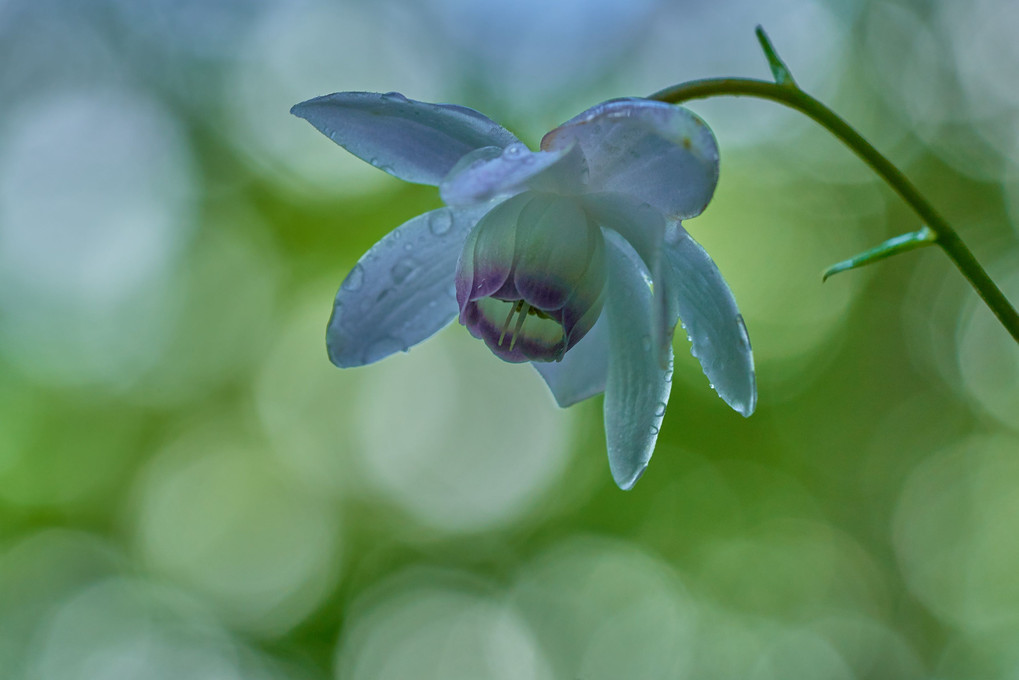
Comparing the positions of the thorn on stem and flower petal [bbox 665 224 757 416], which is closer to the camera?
flower petal [bbox 665 224 757 416]

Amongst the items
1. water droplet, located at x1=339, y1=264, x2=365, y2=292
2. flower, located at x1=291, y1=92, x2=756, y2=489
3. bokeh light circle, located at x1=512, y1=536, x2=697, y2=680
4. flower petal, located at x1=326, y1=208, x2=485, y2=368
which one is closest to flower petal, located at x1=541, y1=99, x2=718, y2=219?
flower, located at x1=291, y1=92, x2=756, y2=489

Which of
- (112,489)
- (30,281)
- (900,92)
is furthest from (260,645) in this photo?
(900,92)

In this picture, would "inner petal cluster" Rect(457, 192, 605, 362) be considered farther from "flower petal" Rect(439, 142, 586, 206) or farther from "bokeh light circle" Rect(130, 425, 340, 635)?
"bokeh light circle" Rect(130, 425, 340, 635)

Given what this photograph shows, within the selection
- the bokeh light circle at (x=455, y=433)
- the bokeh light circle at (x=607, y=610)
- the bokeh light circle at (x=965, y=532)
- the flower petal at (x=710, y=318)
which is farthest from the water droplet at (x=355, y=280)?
A: the bokeh light circle at (x=965, y=532)

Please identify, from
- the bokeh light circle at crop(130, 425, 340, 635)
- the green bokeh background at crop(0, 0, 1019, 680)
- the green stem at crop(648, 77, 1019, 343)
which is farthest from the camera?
the bokeh light circle at crop(130, 425, 340, 635)

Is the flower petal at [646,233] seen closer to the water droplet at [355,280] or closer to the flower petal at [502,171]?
the flower petal at [502,171]

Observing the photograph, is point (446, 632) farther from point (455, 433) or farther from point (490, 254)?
point (490, 254)
